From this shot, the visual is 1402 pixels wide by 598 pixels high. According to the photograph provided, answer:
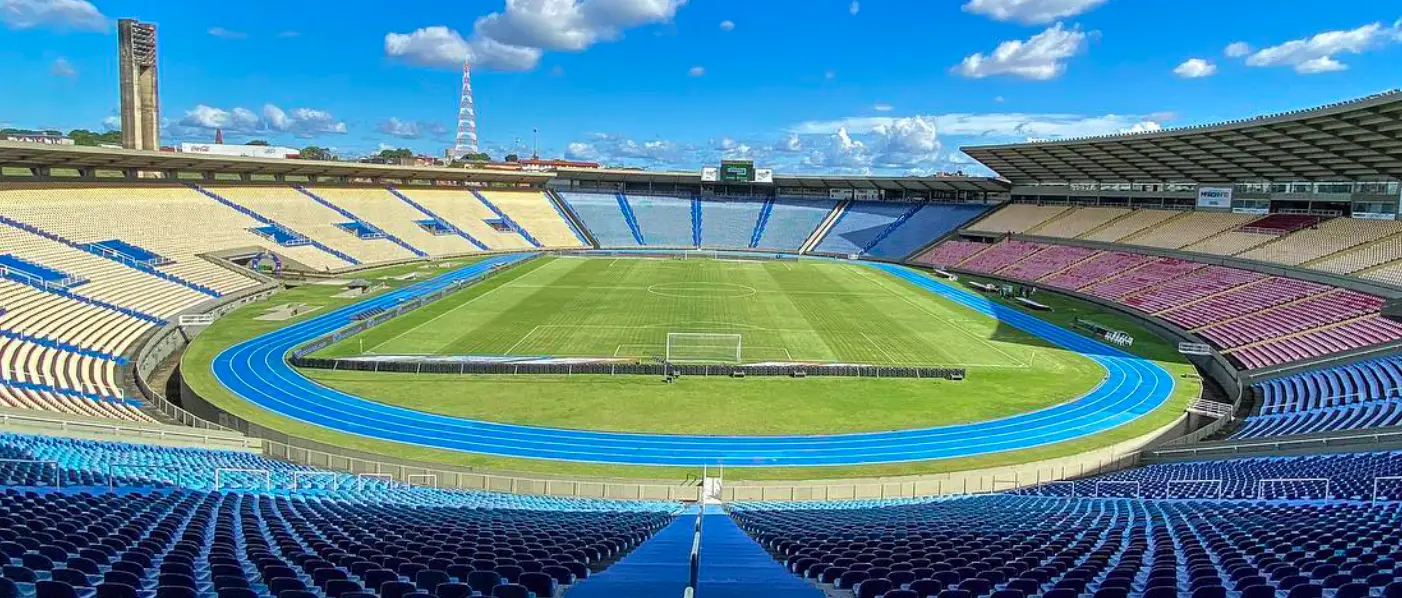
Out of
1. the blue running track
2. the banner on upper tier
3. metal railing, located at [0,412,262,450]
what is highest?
the banner on upper tier

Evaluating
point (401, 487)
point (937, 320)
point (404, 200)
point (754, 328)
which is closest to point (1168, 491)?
point (401, 487)

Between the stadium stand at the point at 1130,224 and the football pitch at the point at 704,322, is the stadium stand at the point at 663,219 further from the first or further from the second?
the stadium stand at the point at 1130,224

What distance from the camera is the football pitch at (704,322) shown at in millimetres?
33219

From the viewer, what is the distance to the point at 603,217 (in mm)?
85438

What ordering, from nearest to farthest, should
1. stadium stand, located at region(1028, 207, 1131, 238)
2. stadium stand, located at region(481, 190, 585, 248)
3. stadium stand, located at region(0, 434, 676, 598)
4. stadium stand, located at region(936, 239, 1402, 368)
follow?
stadium stand, located at region(0, 434, 676, 598) → stadium stand, located at region(936, 239, 1402, 368) → stadium stand, located at region(1028, 207, 1131, 238) → stadium stand, located at region(481, 190, 585, 248)

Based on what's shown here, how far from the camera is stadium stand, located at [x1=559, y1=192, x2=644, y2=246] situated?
8169cm

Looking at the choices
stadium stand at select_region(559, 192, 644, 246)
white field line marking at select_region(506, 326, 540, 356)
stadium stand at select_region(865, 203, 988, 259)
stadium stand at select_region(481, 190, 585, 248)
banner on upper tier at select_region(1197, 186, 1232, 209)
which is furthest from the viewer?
stadium stand at select_region(559, 192, 644, 246)

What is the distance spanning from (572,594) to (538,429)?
671 inches

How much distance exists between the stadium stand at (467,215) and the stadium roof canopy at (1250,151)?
139ft

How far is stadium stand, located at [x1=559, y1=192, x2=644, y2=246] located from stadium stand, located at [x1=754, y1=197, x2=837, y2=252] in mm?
8832

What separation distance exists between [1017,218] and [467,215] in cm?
5136

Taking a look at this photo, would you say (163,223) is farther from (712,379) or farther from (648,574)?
(648,574)

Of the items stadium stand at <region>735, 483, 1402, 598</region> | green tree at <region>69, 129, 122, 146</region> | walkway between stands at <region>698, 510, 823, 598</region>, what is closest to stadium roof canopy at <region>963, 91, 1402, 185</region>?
stadium stand at <region>735, 483, 1402, 598</region>

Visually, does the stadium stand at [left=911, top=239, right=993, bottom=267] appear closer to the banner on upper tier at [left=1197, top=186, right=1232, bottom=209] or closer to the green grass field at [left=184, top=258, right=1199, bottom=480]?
the green grass field at [left=184, top=258, right=1199, bottom=480]
